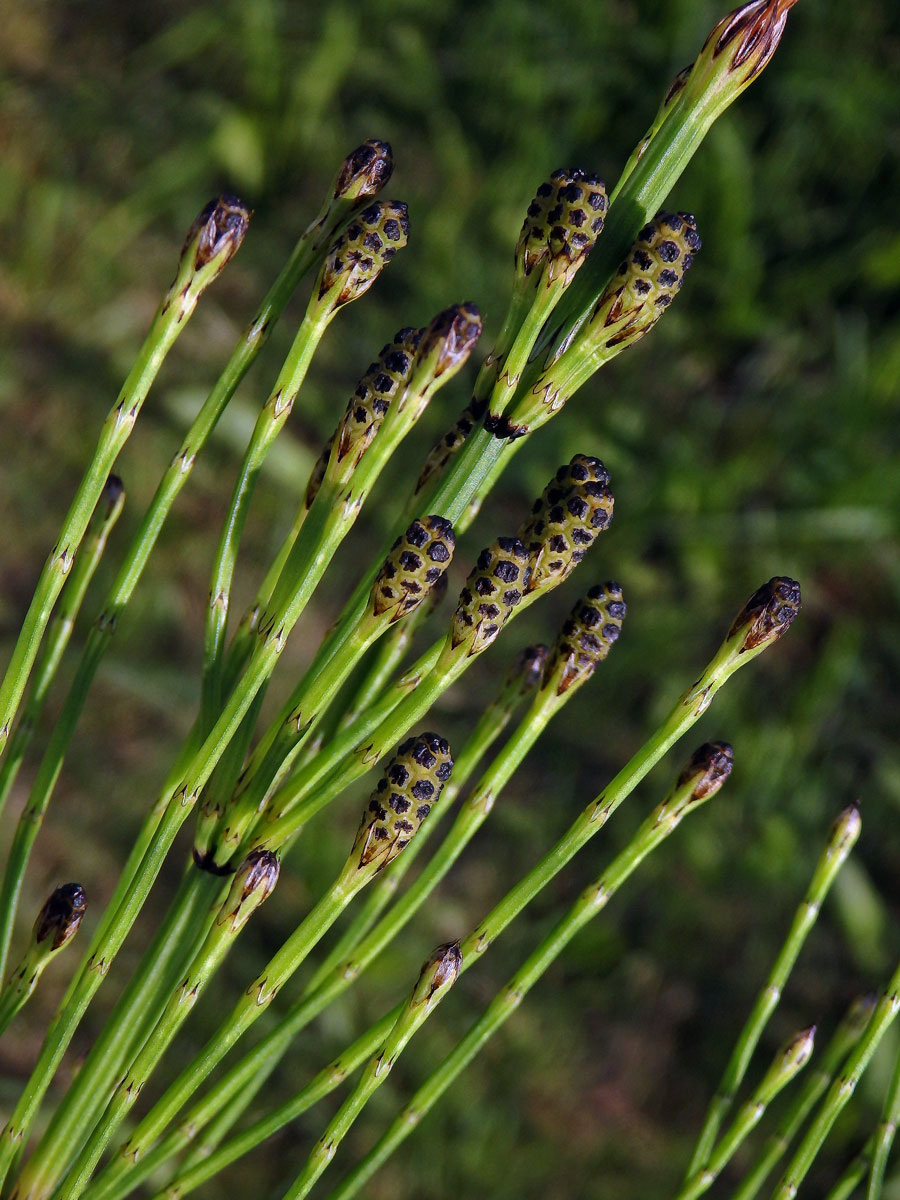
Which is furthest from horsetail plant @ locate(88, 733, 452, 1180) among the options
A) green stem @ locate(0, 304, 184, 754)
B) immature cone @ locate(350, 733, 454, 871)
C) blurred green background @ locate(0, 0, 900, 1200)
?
blurred green background @ locate(0, 0, 900, 1200)

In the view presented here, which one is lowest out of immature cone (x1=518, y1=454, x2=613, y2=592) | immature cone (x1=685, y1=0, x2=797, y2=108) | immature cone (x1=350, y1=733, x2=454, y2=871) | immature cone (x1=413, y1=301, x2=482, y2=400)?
immature cone (x1=350, y1=733, x2=454, y2=871)

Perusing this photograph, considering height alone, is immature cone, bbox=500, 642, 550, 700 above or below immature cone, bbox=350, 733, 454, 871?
above

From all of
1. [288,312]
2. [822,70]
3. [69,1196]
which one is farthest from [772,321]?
[69,1196]

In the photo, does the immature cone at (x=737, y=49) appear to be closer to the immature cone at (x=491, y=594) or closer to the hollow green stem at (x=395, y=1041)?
the immature cone at (x=491, y=594)

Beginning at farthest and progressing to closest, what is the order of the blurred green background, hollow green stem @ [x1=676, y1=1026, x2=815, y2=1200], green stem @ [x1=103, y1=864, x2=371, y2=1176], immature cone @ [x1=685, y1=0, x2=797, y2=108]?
the blurred green background
hollow green stem @ [x1=676, y1=1026, x2=815, y2=1200]
green stem @ [x1=103, y1=864, x2=371, y2=1176]
immature cone @ [x1=685, y1=0, x2=797, y2=108]

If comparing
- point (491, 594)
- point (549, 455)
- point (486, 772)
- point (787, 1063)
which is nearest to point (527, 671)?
point (486, 772)

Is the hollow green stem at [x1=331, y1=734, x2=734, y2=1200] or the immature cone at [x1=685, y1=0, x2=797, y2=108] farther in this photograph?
the hollow green stem at [x1=331, y1=734, x2=734, y2=1200]

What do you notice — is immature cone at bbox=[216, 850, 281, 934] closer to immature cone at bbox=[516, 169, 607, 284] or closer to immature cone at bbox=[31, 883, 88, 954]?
immature cone at bbox=[31, 883, 88, 954]
